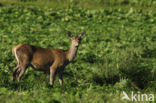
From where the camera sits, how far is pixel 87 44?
1634 cm

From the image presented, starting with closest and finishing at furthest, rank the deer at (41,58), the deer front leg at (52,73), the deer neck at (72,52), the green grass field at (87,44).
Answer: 1. the green grass field at (87,44)
2. the deer at (41,58)
3. the deer front leg at (52,73)
4. the deer neck at (72,52)

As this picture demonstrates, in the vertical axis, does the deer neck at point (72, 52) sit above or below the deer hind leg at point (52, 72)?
above

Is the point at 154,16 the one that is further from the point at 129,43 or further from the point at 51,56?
the point at 51,56

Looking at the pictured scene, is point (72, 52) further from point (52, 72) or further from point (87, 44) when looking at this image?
point (87, 44)

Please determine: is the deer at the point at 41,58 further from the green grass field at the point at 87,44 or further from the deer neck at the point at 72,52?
the green grass field at the point at 87,44

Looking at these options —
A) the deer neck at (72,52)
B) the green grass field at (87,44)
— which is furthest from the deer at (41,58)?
the green grass field at (87,44)

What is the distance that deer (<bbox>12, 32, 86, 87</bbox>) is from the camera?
10.1m

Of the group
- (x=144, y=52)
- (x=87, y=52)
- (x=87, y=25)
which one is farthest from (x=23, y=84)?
(x=87, y=25)

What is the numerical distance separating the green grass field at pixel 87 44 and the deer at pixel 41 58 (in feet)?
1.38

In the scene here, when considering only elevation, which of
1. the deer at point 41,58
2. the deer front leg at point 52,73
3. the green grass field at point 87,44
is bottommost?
the green grass field at point 87,44

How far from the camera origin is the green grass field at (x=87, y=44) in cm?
964

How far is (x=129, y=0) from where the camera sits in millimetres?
24672

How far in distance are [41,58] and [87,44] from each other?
6366mm

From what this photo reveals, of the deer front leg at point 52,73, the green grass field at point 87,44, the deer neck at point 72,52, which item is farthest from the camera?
the deer neck at point 72,52
